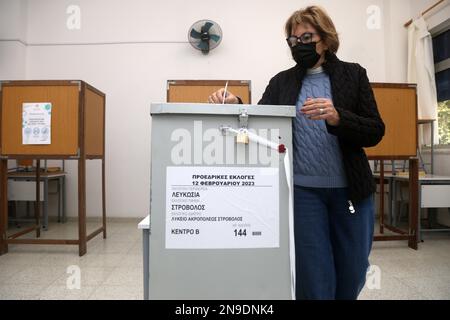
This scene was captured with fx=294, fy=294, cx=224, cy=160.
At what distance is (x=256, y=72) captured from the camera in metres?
3.68

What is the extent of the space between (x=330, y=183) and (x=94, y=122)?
2432 millimetres

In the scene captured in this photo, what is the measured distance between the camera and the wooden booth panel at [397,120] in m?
2.56

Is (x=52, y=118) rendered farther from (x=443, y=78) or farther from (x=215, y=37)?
(x=443, y=78)

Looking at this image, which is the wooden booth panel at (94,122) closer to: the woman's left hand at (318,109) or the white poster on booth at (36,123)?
the white poster on booth at (36,123)

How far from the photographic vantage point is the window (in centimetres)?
343

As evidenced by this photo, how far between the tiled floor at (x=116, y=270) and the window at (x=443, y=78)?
1.31m

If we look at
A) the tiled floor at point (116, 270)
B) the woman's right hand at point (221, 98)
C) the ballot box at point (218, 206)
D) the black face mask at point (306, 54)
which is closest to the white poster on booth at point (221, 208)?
the ballot box at point (218, 206)

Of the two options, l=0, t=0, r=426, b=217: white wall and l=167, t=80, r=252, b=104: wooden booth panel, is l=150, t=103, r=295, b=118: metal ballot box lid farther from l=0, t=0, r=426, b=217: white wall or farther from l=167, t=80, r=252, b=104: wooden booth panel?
l=0, t=0, r=426, b=217: white wall

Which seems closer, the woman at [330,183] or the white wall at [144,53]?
the woman at [330,183]

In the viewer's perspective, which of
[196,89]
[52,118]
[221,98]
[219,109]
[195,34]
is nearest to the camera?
[219,109]

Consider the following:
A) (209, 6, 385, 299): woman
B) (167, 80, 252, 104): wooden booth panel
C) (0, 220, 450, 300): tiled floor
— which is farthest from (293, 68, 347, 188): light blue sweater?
(167, 80, 252, 104): wooden booth panel

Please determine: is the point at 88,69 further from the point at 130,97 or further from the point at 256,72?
the point at 256,72

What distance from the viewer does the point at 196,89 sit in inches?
100

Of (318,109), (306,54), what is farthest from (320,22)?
(318,109)
